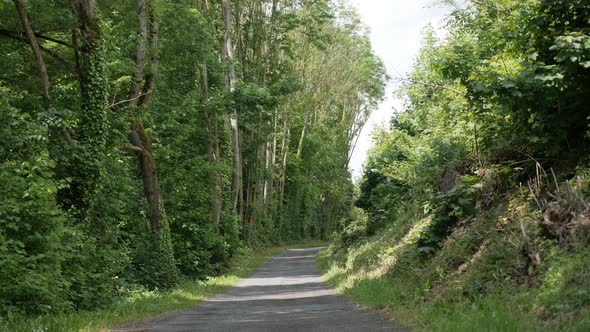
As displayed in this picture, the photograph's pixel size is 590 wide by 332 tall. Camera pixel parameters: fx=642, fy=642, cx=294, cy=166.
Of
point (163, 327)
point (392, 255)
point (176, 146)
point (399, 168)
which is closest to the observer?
point (163, 327)

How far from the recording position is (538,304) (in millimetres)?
8047

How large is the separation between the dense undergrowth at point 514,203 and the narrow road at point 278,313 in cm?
64

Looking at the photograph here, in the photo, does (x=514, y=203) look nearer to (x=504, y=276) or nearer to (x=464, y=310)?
(x=504, y=276)

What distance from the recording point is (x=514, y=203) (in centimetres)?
1166

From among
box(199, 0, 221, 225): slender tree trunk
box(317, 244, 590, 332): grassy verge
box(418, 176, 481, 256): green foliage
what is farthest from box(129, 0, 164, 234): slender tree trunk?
box(418, 176, 481, 256): green foliage

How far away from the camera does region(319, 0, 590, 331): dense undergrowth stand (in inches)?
332

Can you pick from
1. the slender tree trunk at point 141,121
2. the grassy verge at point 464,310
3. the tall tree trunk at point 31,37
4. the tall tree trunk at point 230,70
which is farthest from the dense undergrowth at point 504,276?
the tall tree trunk at point 230,70

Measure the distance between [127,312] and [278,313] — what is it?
10.3 ft

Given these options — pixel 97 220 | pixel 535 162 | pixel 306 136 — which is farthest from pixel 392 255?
pixel 306 136

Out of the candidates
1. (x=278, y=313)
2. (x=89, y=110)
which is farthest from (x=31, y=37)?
(x=278, y=313)

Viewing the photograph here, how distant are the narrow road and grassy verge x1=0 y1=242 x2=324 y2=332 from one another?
63 cm

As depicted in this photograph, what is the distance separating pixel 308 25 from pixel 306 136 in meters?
22.3

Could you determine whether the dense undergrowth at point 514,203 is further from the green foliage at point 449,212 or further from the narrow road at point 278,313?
the narrow road at point 278,313

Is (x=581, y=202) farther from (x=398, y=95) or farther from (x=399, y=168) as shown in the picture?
(x=398, y=95)
